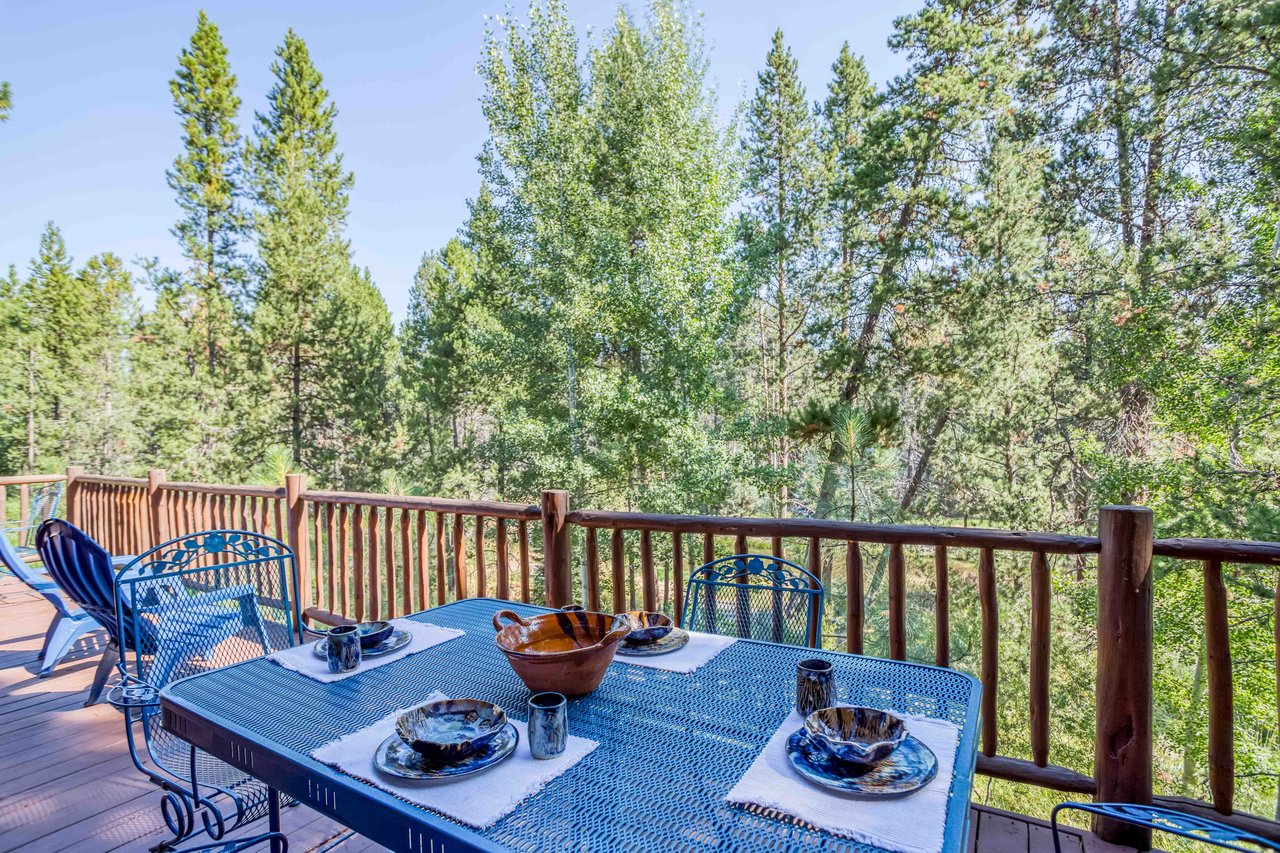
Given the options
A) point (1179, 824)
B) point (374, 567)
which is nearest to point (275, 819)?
point (374, 567)

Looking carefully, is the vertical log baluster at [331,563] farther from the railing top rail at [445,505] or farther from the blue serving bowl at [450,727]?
the blue serving bowl at [450,727]

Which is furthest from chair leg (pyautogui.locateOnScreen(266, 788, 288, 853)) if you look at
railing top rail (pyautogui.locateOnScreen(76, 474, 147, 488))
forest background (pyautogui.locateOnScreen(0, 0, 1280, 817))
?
forest background (pyautogui.locateOnScreen(0, 0, 1280, 817))

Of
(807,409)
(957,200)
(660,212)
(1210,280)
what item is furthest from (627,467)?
(1210,280)

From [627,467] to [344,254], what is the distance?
881 centimetres

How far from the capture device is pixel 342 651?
4.95 feet

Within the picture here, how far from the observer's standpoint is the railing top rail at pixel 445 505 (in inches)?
120

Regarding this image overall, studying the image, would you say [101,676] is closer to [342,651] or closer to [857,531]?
[342,651]

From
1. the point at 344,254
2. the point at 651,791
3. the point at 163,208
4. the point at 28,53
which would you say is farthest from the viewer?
the point at 344,254

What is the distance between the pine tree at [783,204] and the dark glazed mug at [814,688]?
1088cm

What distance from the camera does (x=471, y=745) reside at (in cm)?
105

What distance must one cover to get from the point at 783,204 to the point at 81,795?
12.8 metres

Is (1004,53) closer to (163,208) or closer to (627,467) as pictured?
(627,467)

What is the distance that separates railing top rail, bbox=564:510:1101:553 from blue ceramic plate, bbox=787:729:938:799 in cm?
121

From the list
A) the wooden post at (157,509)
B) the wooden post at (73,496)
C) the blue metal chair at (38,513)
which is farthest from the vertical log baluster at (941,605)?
the wooden post at (73,496)
